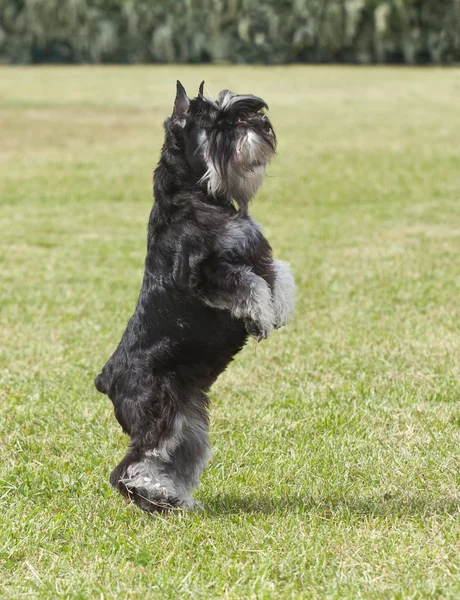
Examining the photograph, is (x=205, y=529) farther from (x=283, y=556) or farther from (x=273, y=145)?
(x=273, y=145)

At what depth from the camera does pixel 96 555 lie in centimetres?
413

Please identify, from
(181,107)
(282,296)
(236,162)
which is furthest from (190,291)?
(181,107)

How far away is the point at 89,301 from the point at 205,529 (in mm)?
5777

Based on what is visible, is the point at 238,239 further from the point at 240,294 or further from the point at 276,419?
the point at 276,419

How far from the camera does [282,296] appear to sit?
14.3 feet

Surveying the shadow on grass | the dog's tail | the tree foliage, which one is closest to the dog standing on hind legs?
the dog's tail

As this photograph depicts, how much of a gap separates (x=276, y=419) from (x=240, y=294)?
213 centimetres

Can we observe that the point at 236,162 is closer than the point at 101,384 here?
Yes

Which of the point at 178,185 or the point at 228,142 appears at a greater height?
the point at 228,142

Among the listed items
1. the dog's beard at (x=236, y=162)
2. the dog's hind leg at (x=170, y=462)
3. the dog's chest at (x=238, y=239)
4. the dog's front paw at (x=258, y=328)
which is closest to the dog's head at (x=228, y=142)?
the dog's beard at (x=236, y=162)

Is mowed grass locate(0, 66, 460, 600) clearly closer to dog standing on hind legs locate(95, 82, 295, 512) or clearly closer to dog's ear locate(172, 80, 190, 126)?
dog standing on hind legs locate(95, 82, 295, 512)

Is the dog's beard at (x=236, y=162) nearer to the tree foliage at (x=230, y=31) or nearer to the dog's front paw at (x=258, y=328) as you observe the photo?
the dog's front paw at (x=258, y=328)

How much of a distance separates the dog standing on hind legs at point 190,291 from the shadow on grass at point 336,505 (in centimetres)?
31

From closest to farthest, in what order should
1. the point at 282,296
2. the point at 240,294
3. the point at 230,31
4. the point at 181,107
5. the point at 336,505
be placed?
1. the point at 240,294
2. the point at 282,296
3. the point at 181,107
4. the point at 336,505
5. the point at 230,31
